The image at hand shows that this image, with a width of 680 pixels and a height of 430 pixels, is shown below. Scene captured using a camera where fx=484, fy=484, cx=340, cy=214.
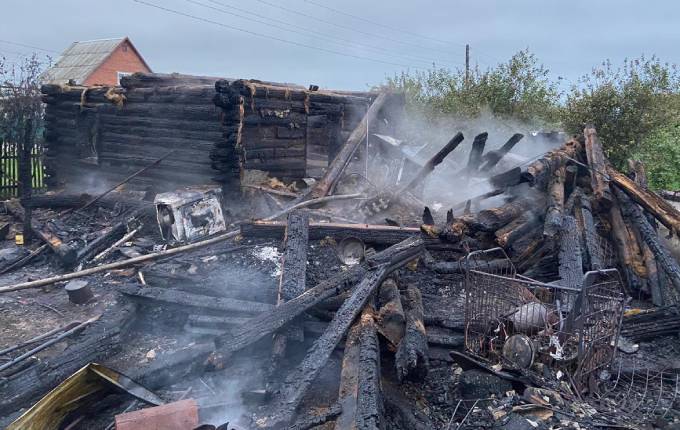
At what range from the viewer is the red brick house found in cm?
2852

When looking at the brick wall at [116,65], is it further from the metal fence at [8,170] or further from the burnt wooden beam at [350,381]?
the burnt wooden beam at [350,381]

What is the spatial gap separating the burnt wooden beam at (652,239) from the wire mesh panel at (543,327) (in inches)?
99.1

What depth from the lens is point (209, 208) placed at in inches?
349

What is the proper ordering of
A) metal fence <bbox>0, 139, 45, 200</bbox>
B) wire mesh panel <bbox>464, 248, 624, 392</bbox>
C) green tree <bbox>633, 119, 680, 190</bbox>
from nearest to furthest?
wire mesh panel <bbox>464, 248, 624, 392</bbox> → metal fence <bbox>0, 139, 45, 200</bbox> → green tree <bbox>633, 119, 680, 190</bbox>

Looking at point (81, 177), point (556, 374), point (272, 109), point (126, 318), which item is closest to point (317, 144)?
point (272, 109)

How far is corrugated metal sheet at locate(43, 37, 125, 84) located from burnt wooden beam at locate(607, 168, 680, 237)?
90.9 ft

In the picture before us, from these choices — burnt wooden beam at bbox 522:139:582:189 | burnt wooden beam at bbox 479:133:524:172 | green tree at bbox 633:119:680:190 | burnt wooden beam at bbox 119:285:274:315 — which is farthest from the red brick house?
green tree at bbox 633:119:680:190

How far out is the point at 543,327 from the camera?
4.85 metres

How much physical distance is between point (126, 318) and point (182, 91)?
587 cm

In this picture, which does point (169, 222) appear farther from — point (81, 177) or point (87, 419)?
point (81, 177)

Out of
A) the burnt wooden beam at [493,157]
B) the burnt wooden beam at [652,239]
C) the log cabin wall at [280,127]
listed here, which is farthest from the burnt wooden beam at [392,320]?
the burnt wooden beam at [493,157]

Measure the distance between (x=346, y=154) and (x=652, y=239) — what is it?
678 centimetres

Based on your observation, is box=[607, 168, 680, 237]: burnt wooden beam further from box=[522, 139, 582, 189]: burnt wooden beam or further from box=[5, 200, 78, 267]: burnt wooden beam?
box=[5, 200, 78, 267]: burnt wooden beam

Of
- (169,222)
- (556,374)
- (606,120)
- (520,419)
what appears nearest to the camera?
(520,419)
